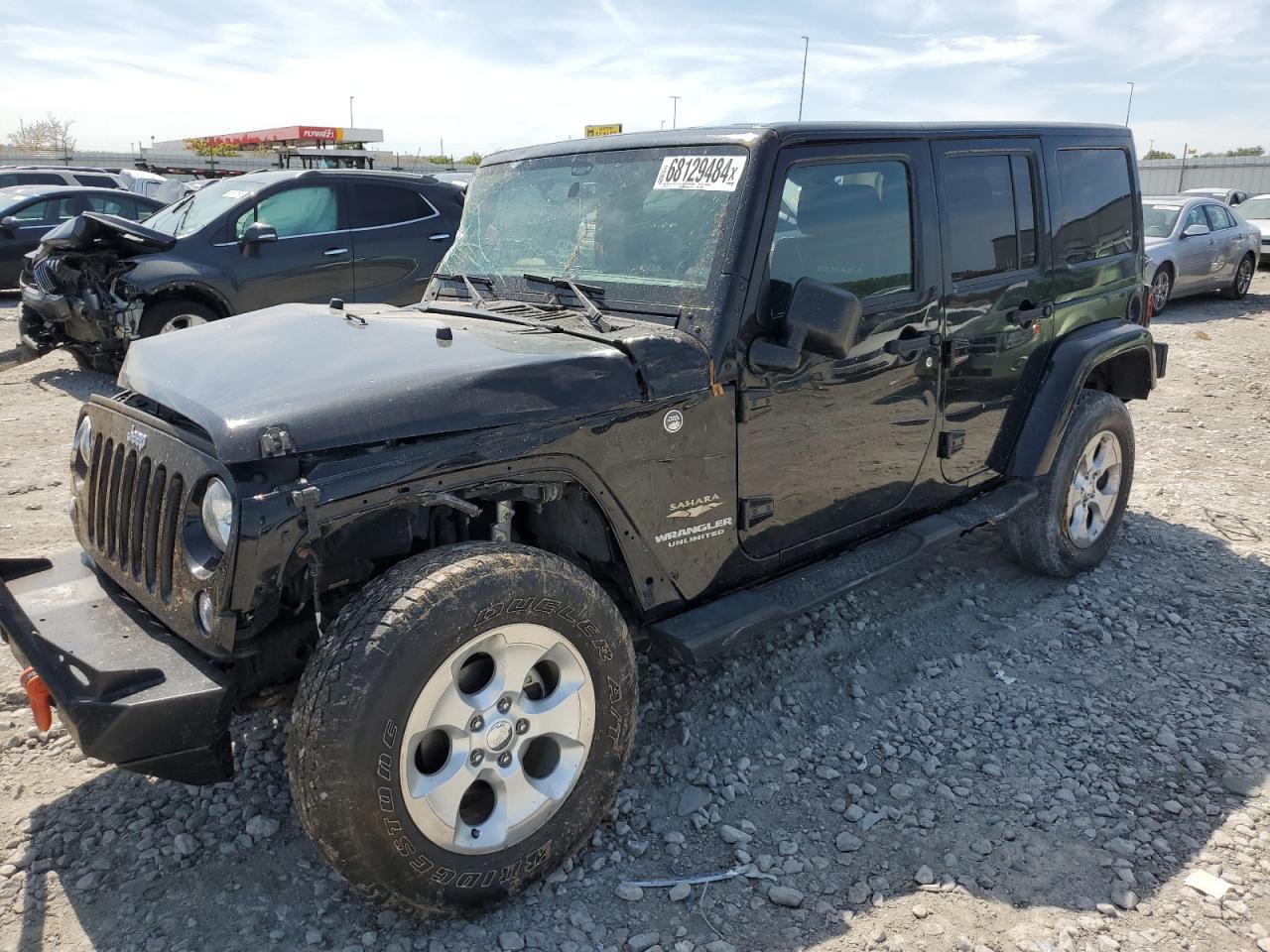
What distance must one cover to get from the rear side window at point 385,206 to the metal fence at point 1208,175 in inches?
1189

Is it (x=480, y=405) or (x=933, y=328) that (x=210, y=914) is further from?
(x=933, y=328)

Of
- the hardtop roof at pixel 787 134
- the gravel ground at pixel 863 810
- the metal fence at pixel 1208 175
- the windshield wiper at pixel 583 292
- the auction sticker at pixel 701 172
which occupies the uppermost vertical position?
the metal fence at pixel 1208 175

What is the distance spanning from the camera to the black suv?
7.90m

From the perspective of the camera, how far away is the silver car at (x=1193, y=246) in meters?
13.3

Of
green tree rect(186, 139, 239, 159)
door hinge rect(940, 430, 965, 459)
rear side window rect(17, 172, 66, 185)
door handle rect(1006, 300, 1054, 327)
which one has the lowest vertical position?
door hinge rect(940, 430, 965, 459)

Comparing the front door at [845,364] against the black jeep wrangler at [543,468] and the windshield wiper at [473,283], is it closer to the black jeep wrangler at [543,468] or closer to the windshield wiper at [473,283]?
the black jeep wrangler at [543,468]

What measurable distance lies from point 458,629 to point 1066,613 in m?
3.20

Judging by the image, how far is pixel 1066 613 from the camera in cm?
445

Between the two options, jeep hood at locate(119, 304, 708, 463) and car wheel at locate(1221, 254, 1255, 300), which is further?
Answer: car wheel at locate(1221, 254, 1255, 300)

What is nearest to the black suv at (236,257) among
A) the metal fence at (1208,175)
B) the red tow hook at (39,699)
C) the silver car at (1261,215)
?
the red tow hook at (39,699)

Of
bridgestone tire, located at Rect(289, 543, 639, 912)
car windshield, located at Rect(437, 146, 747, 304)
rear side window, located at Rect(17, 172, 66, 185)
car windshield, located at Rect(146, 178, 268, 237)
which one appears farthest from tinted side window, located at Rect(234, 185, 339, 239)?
rear side window, located at Rect(17, 172, 66, 185)

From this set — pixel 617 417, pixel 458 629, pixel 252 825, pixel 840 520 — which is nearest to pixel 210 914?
pixel 252 825

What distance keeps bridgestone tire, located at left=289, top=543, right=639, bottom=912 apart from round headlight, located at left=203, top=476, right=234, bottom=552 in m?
0.35

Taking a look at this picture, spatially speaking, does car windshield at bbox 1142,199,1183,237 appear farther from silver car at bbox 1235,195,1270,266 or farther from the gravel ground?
the gravel ground
